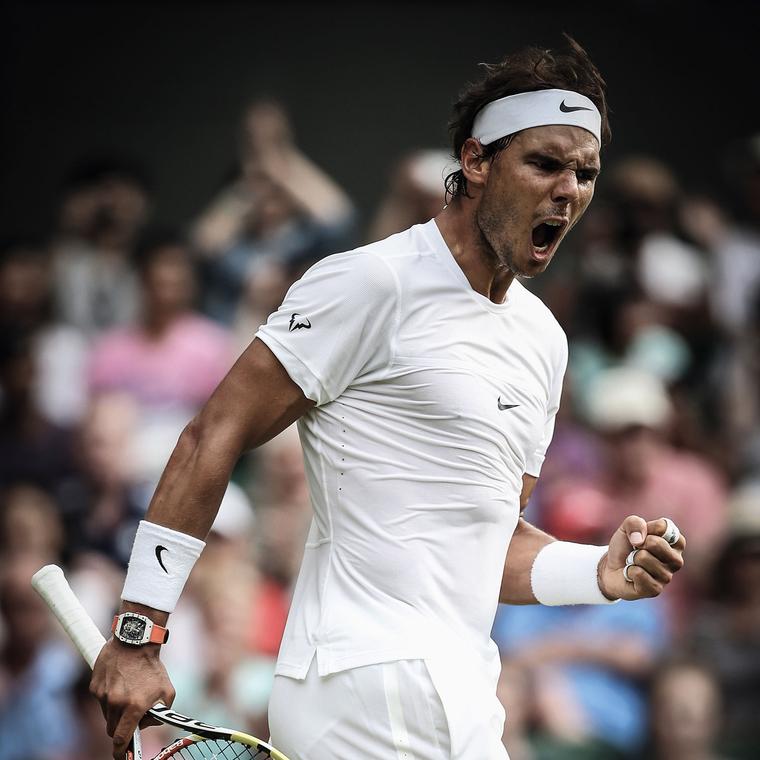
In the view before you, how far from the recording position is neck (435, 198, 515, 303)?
10.6 ft

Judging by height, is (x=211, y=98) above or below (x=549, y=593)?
above

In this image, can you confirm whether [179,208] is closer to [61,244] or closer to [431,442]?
[61,244]

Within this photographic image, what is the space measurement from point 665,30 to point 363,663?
7.40 metres

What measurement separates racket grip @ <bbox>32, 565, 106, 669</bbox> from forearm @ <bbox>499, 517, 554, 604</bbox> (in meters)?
1.01

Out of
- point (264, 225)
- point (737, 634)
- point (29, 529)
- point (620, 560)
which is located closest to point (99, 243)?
point (264, 225)

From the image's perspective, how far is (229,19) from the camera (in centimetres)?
924

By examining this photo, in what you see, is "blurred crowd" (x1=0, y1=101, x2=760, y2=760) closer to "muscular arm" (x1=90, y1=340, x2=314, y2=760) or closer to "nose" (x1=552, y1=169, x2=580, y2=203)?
"muscular arm" (x1=90, y1=340, x2=314, y2=760)

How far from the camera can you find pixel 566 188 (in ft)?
10.3

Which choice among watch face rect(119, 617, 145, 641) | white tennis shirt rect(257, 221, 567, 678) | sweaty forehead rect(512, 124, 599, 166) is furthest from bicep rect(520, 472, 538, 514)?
watch face rect(119, 617, 145, 641)

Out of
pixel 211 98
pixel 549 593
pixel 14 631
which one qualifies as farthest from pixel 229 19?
pixel 549 593

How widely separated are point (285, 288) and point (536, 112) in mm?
4128

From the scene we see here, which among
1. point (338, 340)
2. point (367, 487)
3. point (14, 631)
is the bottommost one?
point (14, 631)

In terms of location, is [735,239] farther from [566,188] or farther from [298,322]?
[298,322]

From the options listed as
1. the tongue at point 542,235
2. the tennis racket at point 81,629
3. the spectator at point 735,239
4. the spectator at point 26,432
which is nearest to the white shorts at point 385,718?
the tennis racket at point 81,629
